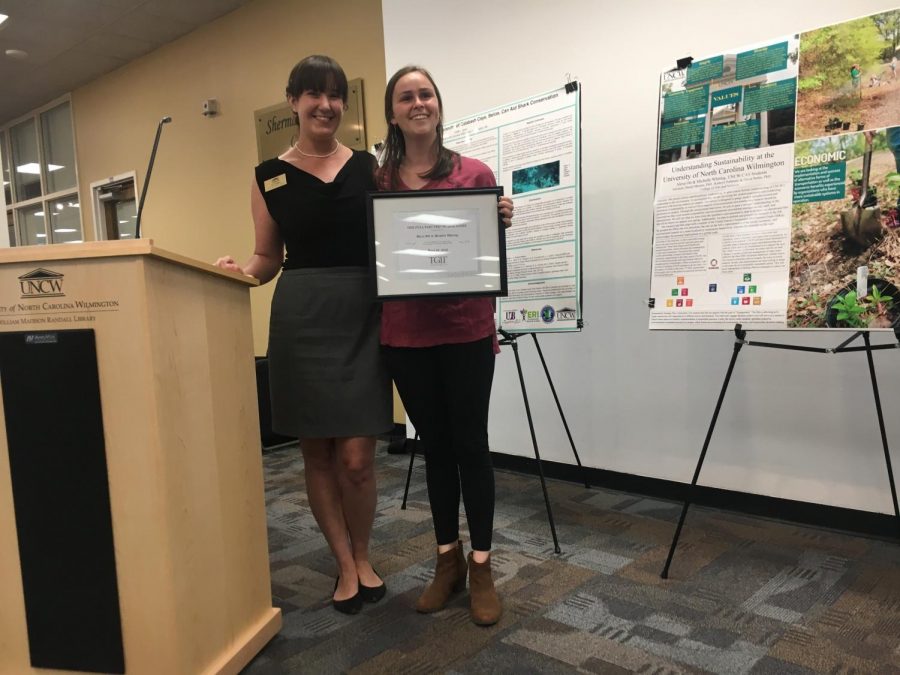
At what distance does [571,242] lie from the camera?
7.54 ft

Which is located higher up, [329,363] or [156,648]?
[329,363]

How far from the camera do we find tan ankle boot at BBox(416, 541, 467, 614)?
1718mm

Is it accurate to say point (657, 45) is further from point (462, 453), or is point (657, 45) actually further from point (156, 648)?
point (156, 648)

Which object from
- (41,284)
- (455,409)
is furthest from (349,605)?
(41,284)

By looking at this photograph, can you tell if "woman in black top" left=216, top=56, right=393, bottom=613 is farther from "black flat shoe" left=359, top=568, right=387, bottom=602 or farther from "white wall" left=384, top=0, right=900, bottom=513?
"white wall" left=384, top=0, right=900, bottom=513

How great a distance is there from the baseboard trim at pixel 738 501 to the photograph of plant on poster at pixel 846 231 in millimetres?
862

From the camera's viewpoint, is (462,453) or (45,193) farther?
(45,193)

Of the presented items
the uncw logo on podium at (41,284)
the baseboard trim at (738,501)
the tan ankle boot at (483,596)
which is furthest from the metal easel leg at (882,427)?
the uncw logo on podium at (41,284)

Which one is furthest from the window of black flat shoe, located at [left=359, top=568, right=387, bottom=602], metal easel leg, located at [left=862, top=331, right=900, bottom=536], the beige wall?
metal easel leg, located at [left=862, top=331, right=900, bottom=536]

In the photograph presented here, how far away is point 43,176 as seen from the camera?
6.91 metres

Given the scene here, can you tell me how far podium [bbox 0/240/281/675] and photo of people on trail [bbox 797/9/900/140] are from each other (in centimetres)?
169

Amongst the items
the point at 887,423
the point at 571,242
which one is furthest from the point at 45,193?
the point at 887,423

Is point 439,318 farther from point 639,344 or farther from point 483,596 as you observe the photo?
point 639,344

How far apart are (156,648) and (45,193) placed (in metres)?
7.31
